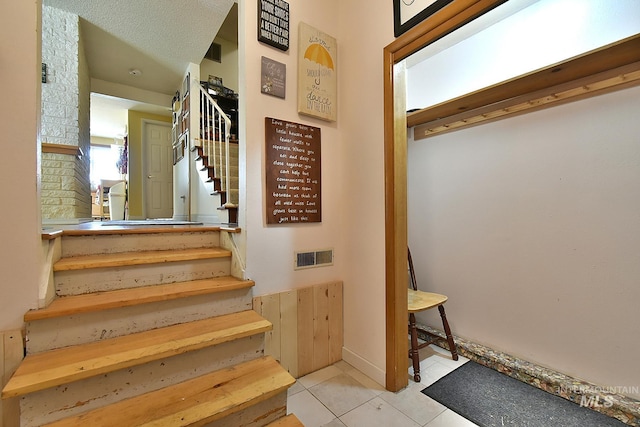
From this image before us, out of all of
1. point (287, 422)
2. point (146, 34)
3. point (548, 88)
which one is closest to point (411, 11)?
point (548, 88)

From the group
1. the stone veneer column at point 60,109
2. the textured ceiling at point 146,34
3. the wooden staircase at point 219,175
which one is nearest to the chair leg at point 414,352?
the wooden staircase at point 219,175

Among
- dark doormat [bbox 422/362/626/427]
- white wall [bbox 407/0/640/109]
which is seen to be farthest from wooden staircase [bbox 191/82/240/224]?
dark doormat [bbox 422/362/626/427]

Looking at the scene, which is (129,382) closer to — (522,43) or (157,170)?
(522,43)

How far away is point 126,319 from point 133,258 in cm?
33

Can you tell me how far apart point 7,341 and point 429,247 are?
2642mm

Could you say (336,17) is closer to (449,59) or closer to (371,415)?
(449,59)

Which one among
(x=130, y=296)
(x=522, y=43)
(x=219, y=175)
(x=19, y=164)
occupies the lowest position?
(x=130, y=296)

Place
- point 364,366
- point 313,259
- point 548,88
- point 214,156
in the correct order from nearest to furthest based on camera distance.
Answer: point 548,88, point 364,366, point 313,259, point 214,156

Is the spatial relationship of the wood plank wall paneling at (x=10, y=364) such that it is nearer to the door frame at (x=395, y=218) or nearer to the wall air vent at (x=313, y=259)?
the wall air vent at (x=313, y=259)

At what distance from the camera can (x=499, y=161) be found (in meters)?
1.95

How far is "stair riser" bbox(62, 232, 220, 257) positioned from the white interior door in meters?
4.84

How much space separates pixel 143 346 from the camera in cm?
116

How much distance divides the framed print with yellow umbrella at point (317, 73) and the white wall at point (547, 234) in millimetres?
1052

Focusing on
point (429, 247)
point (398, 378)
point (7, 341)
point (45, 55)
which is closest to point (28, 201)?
point (7, 341)
